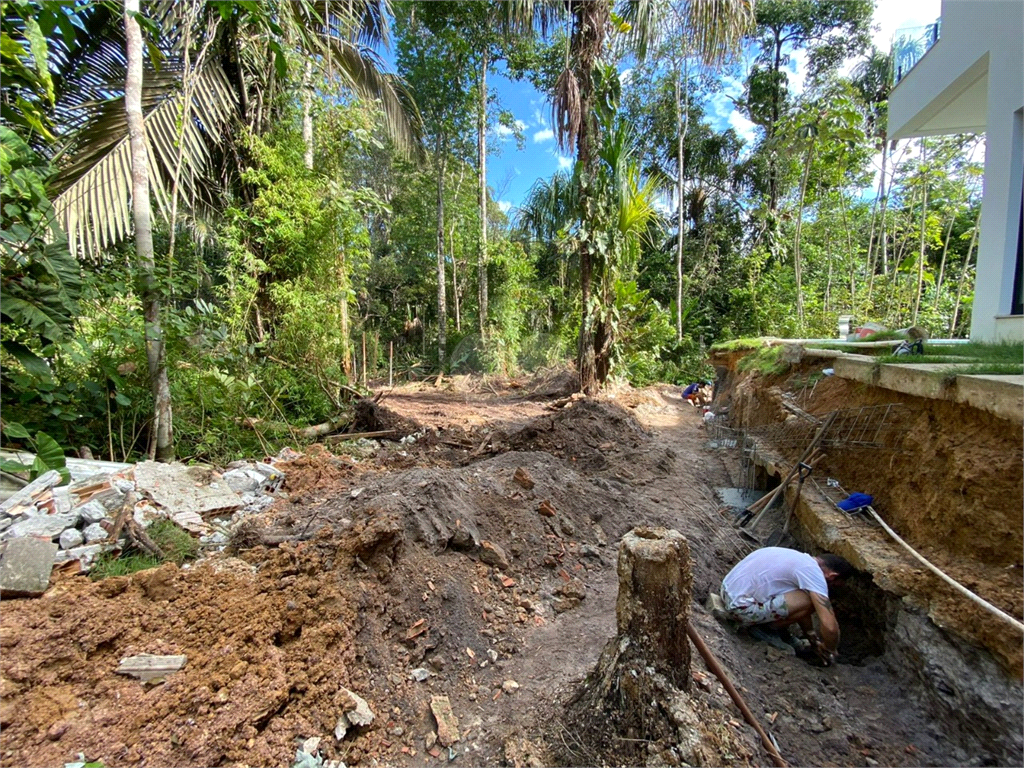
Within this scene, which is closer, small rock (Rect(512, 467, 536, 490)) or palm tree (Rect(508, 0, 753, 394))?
small rock (Rect(512, 467, 536, 490))

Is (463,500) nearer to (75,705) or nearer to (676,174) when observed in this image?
(75,705)

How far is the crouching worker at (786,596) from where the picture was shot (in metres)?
3.08

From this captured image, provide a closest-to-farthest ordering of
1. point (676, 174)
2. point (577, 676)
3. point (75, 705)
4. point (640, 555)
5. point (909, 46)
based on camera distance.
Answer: point (75, 705) < point (640, 555) < point (577, 676) < point (909, 46) < point (676, 174)

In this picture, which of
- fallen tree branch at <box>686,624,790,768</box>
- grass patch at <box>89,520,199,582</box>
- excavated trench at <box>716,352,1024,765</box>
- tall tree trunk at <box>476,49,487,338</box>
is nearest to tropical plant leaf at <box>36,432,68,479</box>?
grass patch at <box>89,520,199,582</box>

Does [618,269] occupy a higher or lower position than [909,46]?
lower

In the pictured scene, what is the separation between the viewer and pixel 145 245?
12.2 ft

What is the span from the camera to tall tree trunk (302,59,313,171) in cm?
626

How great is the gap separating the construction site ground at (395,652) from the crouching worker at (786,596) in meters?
0.16

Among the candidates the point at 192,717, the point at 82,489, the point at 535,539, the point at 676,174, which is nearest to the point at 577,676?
the point at 535,539

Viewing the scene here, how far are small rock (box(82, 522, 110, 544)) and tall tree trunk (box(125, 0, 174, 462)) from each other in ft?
4.40

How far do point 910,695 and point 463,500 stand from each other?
293cm

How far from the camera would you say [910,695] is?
2.65 metres

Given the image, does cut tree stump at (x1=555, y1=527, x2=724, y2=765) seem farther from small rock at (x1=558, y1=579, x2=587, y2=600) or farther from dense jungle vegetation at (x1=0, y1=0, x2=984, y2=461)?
dense jungle vegetation at (x1=0, y1=0, x2=984, y2=461)

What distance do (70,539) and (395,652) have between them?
1976 mm
